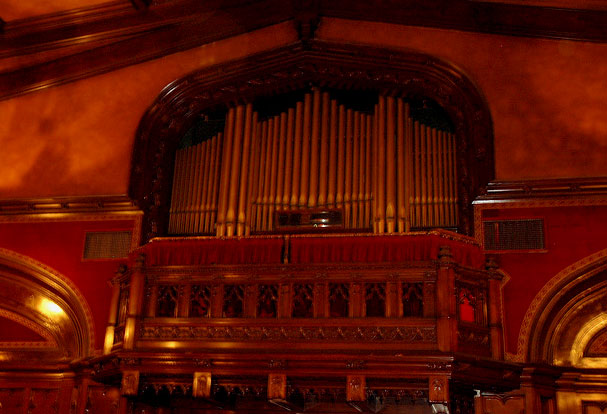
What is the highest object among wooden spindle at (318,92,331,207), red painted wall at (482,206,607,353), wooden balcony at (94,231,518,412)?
wooden spindle at (318,92,331,207)

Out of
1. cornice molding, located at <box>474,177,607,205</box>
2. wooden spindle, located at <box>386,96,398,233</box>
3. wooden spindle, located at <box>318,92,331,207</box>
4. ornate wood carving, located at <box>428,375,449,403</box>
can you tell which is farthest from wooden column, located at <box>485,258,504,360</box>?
wooden spindle, located at <box>318,92,331,207</box>

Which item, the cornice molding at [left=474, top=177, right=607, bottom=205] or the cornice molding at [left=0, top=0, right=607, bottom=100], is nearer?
the cornice molding at [left=474, top=177, right=607, bottom=205]

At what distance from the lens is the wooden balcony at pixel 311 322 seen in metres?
8.09

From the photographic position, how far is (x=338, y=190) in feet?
33.6

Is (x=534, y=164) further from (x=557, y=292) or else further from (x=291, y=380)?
(x=291, y=380)

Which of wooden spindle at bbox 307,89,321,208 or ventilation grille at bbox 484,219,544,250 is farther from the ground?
wooden spindle at bbox 307,89,321,208

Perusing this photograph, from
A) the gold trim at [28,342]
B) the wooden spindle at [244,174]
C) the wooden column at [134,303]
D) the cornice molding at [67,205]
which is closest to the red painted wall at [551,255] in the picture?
the wooden spindle at [244,174]

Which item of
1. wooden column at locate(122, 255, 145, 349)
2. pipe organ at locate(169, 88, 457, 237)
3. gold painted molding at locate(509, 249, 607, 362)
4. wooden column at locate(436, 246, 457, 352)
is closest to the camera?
wooden column at locate(436, 246, 457, 352)

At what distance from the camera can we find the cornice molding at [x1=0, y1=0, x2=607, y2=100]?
33.8ft

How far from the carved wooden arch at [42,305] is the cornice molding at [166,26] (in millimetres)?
2638

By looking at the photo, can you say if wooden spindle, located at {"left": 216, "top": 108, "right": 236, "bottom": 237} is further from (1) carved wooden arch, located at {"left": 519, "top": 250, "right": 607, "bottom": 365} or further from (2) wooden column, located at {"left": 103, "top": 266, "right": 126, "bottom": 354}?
(1) carved wooden arch, located at {"left": 519, "top": 250, "right": 607, "bottom": 365}

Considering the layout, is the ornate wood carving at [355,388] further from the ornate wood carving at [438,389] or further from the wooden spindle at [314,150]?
the wooden spindle at [314,150]

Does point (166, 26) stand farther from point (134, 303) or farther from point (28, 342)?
point (28, 342)

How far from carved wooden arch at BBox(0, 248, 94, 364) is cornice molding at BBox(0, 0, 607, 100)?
2.64m
